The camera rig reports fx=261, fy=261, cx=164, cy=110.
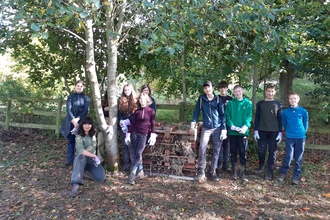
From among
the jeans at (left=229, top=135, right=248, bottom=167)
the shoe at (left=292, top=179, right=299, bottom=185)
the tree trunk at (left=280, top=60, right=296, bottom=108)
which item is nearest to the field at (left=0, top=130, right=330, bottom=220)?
the shoe at (left=292, top=179, right=299, bottom=185)

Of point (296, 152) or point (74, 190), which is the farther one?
point (296, 152)

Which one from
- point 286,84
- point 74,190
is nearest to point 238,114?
point 74,190

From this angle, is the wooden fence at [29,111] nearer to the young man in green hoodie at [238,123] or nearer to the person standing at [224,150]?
the person standing at [224,150]

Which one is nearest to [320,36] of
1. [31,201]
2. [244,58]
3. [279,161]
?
[244,58]

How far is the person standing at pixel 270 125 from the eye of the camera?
4914 mm

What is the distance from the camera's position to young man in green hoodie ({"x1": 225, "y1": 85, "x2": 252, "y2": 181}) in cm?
488

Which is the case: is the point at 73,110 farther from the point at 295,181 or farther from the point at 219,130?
the point at 295,181

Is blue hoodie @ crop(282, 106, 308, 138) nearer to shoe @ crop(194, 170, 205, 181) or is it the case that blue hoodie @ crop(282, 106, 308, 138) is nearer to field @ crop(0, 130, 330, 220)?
field @ crop(0, 130, 330, 220)

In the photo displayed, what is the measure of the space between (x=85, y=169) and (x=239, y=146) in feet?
9.61

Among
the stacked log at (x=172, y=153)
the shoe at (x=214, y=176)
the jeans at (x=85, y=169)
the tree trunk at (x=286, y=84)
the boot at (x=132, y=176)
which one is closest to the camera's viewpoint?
the jeans at (x=85, y=169)

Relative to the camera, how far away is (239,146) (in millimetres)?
4938

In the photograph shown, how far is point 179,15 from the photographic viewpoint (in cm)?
429

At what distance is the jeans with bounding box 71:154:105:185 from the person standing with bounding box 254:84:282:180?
3071mm

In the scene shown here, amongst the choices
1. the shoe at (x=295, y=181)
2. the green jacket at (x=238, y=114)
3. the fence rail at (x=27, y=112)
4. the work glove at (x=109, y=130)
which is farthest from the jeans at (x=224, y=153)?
the work glove at (x=109, y=130)
